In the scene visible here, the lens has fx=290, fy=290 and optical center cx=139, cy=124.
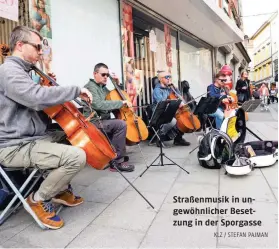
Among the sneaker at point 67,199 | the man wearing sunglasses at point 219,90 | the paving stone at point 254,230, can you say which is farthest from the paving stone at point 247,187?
the man wearing sunglasses at point 219,90

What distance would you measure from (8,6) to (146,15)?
12.4 feet

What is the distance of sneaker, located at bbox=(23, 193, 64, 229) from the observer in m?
2.10

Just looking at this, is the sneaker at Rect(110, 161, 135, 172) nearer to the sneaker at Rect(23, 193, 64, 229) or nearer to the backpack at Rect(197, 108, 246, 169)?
the backpack at Rect(197, 108, 246, 169)

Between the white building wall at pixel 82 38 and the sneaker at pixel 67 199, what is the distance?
6.16 ft

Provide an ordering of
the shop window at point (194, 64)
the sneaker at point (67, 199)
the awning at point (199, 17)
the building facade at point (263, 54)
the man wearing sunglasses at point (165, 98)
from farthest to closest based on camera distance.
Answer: the building facade at point (263, 54)
the shop window at point (194, 64)
the awning at point (199, 17)
the man wearing sunglasses at point (165, 98)
the sneaker at point (67, 199)

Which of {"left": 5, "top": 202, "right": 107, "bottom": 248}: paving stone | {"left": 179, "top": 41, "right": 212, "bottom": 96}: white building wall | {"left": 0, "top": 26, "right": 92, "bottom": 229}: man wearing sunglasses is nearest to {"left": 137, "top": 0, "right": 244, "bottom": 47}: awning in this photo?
{"left": 179, "top": 41, "right": 212, "bottom": 96}: white building wall

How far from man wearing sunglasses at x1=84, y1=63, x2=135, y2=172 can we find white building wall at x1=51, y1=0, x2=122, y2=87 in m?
0.65

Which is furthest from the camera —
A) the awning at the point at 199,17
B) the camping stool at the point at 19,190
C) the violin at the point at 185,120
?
the awning at the point at 199,17

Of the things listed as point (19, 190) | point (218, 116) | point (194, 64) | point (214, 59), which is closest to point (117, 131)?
point (19, 190)

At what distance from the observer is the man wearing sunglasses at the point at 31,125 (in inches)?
→ 76.7

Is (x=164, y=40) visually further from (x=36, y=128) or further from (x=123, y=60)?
(x=36, y=128)

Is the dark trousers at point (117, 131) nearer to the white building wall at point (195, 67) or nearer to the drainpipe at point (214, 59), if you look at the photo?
the white building wall at point (195, 67)

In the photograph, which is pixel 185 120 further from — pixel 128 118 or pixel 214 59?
pixel 214 59

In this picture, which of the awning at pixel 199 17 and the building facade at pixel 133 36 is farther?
the awning at pixel 199 17
